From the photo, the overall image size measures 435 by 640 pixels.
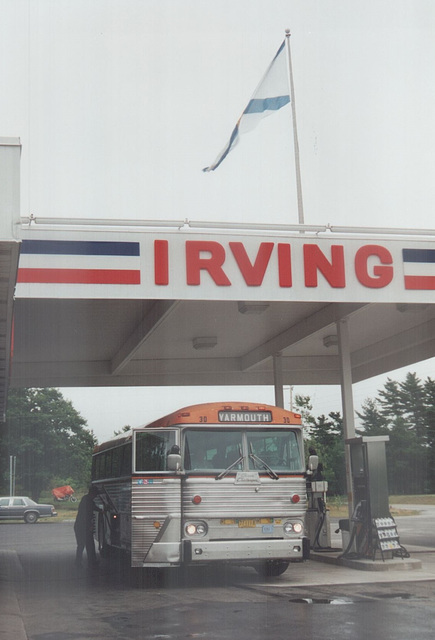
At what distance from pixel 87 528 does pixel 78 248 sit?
612 centimetres

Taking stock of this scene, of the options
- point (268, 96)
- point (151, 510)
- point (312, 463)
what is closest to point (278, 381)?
point (268, 96)

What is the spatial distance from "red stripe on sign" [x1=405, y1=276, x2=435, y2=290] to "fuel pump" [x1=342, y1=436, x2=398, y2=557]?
2819 millimetres

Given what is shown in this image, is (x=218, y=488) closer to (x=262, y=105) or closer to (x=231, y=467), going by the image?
(x=231, y=467)

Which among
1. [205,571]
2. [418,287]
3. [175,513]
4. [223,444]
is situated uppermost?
[418,287]

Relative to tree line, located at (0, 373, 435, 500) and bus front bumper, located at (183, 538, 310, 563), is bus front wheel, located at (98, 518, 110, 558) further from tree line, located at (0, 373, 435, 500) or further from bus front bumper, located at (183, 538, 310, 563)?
tree line, located at (0, 373, 435, 500)

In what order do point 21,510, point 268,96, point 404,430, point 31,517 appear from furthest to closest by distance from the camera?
point 404,430
point 21,510
point 31,517
point 268,96

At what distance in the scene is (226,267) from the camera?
1498 cm

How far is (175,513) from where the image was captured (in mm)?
13344

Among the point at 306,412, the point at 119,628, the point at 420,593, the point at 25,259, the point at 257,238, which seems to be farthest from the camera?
the point at 306,412

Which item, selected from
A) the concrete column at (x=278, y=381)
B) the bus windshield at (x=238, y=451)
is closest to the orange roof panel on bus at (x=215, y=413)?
the bus windshield at (x=238, y=451)

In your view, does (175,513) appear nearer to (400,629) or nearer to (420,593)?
(420,593)

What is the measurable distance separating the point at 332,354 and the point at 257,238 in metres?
10.2

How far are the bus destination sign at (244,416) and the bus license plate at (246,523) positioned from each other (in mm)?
1603

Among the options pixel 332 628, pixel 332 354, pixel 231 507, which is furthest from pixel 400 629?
pixel 332 354
